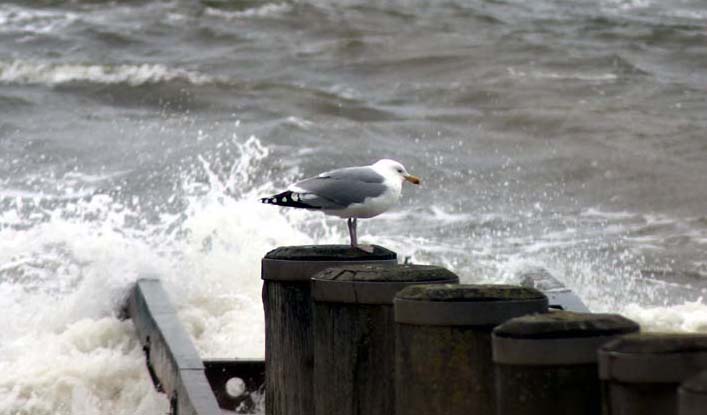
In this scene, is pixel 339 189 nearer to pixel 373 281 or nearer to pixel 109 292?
pixel 373 281

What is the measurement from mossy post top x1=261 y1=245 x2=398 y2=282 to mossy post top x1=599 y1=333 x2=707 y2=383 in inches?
62.6

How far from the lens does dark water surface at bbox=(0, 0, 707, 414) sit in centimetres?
794

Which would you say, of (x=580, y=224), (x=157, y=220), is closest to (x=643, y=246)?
(x=580, y=224)

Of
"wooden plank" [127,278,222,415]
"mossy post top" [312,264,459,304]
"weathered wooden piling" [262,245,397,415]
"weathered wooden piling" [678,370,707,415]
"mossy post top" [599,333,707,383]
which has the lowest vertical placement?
"wooden plank" [127,278,222,415]

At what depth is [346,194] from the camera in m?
4.31

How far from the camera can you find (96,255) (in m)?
8.27

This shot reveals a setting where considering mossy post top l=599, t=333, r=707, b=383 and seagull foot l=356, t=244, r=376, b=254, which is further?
seagull foot l=356, t=244, r=376, b=254

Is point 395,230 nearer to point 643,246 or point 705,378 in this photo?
point 643,246

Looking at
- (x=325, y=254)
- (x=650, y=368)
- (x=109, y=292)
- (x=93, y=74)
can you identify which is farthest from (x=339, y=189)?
(x=93, y=74)

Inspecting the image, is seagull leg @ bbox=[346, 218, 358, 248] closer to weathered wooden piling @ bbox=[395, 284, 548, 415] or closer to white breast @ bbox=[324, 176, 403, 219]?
white breast @ bbox=[324, 176, 403, 219]

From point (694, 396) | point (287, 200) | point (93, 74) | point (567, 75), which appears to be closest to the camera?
point (694, 396)

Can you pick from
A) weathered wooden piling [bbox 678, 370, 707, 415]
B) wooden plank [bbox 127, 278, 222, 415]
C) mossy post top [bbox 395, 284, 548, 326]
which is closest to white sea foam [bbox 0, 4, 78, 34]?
wooden plank [bbox 127, 278, 222, 415]

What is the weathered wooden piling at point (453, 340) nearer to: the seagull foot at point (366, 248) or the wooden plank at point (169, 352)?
the seagull foot at point (366, 248)

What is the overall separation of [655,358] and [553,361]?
1.02 feet
